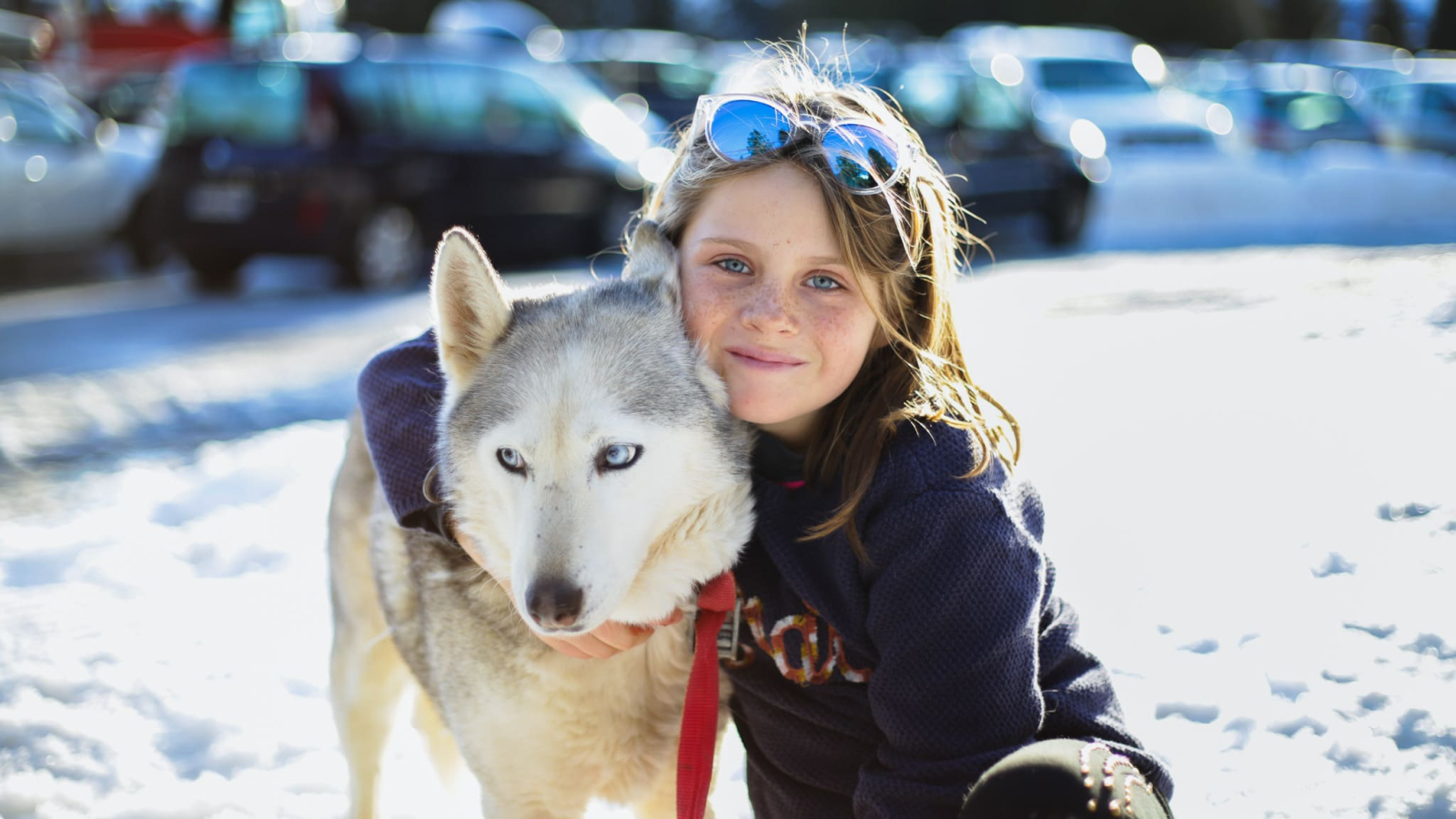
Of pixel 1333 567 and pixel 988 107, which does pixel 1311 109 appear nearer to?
pixel 988 107

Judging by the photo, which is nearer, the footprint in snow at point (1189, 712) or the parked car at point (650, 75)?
the footprint in snow at point (1189, 712)

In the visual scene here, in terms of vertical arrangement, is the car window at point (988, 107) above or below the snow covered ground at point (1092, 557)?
above

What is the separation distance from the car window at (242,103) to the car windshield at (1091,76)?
9.75m

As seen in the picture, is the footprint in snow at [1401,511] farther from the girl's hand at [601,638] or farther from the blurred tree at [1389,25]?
the blurred tree at [1389,25]

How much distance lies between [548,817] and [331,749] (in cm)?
115

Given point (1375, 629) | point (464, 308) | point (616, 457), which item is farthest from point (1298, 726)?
point (464, 308)

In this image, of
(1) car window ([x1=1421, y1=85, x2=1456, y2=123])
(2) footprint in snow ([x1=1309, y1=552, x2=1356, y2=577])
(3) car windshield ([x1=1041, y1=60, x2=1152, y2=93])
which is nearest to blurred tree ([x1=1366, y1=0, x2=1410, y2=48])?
(1) car window ([x1=1421, y1=85, x2=1456, y2=123])

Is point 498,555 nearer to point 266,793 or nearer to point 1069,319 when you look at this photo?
point 266,793

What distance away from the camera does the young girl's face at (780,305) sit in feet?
7.27

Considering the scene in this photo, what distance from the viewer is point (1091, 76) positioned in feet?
49.8

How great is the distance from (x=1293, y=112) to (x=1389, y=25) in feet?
62.4

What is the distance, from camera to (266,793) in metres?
2.93

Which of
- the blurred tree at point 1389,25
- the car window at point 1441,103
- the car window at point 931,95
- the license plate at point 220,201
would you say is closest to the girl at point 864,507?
the license plate at point 220,201

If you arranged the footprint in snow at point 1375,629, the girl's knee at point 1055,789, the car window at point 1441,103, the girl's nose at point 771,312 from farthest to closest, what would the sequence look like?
the car window at point 1441,103 → the footprint in snow at point 1375,629 → the girl's nose at point 771,312 → the girl's knee at point 1055,789
